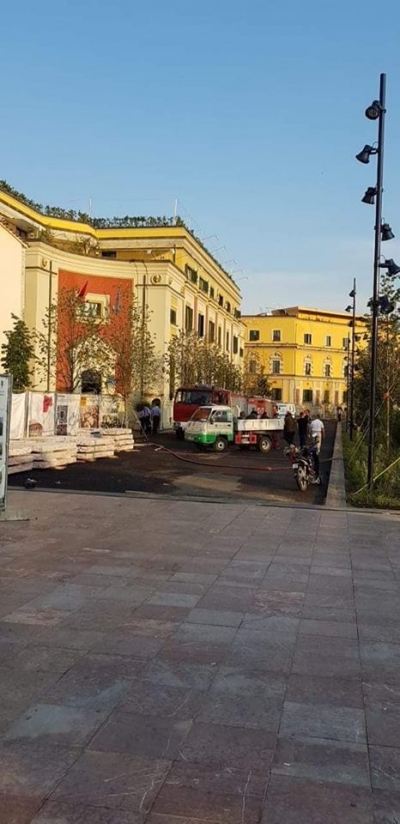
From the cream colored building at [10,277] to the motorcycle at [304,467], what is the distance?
21580 mm

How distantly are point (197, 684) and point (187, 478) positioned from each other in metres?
12.6

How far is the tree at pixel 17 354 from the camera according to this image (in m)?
31.3

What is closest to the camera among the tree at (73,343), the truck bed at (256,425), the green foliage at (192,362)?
the truck bed at (256,425)

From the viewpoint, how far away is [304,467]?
49.7ft

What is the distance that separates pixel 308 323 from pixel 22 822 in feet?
322

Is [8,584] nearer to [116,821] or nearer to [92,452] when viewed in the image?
[116,821]

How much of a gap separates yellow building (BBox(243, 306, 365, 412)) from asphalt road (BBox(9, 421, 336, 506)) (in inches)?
2882

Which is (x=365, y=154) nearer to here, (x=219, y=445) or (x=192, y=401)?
(x=219, y=445)

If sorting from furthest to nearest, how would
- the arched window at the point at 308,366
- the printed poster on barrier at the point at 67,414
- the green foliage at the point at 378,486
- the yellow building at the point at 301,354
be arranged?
the arched window at the point at 308,366, the yellow building at the point at 301,354, the printed poster on barrier at the point at 67,414, the green foliage at the point at 378,486

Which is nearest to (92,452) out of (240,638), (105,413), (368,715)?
(105,413)

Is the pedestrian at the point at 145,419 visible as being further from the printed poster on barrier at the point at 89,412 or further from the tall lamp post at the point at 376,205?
the tall lamp post at the point at 376,205

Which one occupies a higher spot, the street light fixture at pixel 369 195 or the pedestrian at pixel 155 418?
the street light fixture at pixel 369 195

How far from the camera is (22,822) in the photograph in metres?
2.79

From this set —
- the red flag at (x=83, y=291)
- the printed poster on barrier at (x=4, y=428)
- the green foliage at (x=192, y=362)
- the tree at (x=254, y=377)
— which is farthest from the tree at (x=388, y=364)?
the tree at (x=254, y=377)
